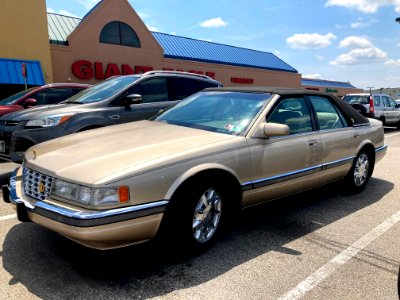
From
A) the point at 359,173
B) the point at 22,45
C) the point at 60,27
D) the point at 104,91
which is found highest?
the point at 60,27

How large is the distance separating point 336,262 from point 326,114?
7.15 ft

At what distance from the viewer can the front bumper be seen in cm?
273

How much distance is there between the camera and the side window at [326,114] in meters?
4.79

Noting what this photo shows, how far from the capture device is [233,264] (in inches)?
131

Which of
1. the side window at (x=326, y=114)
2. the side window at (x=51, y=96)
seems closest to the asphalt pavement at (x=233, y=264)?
the side window at (x=326, y=114)

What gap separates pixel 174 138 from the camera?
3.61 metres

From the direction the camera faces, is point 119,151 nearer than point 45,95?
Yes

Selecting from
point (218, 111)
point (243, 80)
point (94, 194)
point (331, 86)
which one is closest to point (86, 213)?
point (94, 194)

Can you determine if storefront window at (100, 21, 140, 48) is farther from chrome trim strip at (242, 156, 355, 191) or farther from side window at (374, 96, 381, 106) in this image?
chrome trim strip at (242, 156, 355, 191)

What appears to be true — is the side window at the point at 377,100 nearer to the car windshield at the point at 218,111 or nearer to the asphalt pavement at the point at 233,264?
the asphalt pavement at the point at 233,264

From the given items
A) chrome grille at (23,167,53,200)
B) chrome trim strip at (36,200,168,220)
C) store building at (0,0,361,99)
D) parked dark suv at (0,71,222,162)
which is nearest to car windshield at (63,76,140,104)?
parked dark suv at (0,71,222,162)

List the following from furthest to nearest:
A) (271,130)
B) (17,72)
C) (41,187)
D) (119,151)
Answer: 1. (17,72)
2. (271,130)
3. (119,151)
4. (41,187)

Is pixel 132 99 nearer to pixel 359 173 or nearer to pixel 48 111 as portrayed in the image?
pixel 48 111

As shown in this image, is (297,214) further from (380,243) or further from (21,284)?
(21,284)
